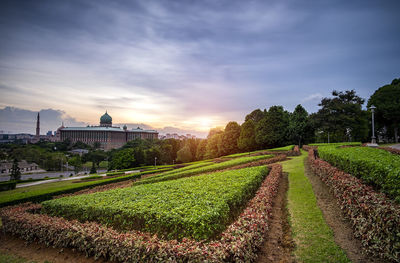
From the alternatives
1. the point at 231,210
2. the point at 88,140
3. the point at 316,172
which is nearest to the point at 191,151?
the point at 316,172

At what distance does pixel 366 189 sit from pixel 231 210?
3.79 metres

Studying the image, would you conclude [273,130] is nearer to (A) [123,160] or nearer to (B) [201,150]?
(B) [201,150]

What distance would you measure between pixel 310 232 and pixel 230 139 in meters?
38.4

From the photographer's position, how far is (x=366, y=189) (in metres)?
5.55

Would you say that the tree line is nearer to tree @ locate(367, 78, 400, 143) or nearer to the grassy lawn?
tree @ locate(367, 78, 400, 143)

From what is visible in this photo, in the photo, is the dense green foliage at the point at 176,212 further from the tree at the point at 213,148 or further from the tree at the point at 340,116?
the tree at the point at 213,148

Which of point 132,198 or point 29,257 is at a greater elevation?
point 132,198

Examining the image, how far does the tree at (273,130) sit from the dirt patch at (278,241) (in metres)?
30.5

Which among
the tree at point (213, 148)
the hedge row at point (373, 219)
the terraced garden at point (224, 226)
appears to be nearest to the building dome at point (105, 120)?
the tree at point (213, 148)

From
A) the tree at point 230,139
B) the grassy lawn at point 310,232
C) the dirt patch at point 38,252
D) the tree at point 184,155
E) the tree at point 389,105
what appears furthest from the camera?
the tree at point 184,155

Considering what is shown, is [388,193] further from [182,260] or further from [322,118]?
[322,118]

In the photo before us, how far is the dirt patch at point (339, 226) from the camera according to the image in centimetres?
418

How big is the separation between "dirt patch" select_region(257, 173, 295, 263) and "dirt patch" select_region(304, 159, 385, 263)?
3.69ft

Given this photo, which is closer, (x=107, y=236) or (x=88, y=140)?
(x=107, y=236)
